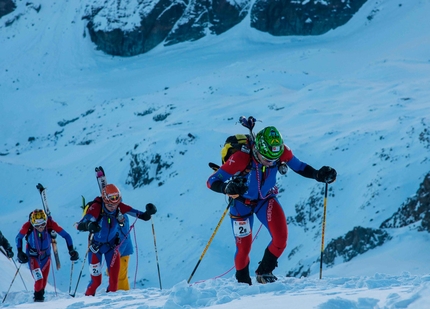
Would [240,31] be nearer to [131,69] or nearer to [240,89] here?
[131,69]

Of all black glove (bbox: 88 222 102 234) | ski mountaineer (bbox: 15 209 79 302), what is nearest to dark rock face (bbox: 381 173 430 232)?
black glove (bbox: 88 222 102 234)

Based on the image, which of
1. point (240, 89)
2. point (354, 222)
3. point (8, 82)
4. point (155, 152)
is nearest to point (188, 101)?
point (240, 89)

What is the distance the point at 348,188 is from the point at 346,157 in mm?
2301

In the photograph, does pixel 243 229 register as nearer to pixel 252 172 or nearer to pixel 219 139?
pixel 252 172

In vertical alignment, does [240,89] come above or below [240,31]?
below

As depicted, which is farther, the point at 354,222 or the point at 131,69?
the point at 131,69

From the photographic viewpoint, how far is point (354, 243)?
16312 millimetres

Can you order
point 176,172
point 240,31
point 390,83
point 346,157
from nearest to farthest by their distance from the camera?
point 346,157 → point 176,172 → point 390,83 → point 240,31

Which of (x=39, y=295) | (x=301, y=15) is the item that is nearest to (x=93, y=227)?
(x=39, y=295)

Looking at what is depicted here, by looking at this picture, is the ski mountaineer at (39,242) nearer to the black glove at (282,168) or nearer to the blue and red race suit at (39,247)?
the blue and red race suit at (39,247)

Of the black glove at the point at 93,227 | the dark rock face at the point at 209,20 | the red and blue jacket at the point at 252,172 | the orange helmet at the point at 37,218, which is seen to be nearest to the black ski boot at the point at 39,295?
the orange helmet at the point at 37,218

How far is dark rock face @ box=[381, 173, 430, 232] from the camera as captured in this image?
15.7 meters

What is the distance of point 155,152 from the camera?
28297 mm

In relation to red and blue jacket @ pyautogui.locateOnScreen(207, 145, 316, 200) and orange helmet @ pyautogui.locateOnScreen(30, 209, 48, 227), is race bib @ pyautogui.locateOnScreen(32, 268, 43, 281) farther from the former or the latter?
red and blue jacket @ pyautogui.locateOnScreen(207, 145, 316, 200)
